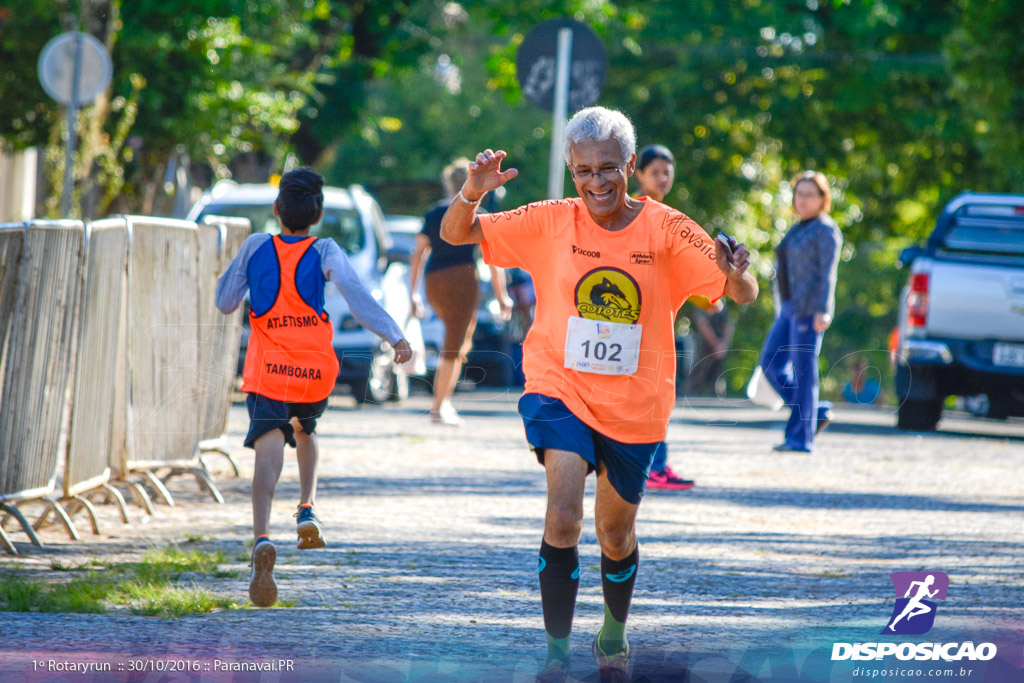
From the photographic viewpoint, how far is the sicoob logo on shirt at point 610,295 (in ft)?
15.6

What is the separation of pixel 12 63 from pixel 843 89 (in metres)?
14.6

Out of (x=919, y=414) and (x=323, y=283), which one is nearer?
(x=323, y=283)

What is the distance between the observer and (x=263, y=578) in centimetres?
561

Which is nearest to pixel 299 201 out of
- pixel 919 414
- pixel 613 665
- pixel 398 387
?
pixel 613 665

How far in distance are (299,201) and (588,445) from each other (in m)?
2.15

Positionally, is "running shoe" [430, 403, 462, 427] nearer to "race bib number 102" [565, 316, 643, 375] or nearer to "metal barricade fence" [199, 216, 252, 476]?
"metal barricade fence" [199, 216, 252, 476]

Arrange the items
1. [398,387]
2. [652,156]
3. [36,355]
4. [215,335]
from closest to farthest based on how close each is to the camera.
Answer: [36,355] < [652,156] < [215,335] < [398,387]

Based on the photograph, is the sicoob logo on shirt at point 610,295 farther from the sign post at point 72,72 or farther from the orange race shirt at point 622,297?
the sign post at point 72,72

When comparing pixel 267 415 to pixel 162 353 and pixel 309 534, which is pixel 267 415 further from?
pixel 162 353

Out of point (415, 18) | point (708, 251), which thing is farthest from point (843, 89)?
point (708, 251)

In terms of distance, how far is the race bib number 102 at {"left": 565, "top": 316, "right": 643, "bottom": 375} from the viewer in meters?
4.73

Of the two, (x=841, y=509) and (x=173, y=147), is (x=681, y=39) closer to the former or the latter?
(x=173, y=147)

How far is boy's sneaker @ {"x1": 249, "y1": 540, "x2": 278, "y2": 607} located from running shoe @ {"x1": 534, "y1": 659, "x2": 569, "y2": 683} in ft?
4.57

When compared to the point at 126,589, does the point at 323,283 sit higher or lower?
higher
